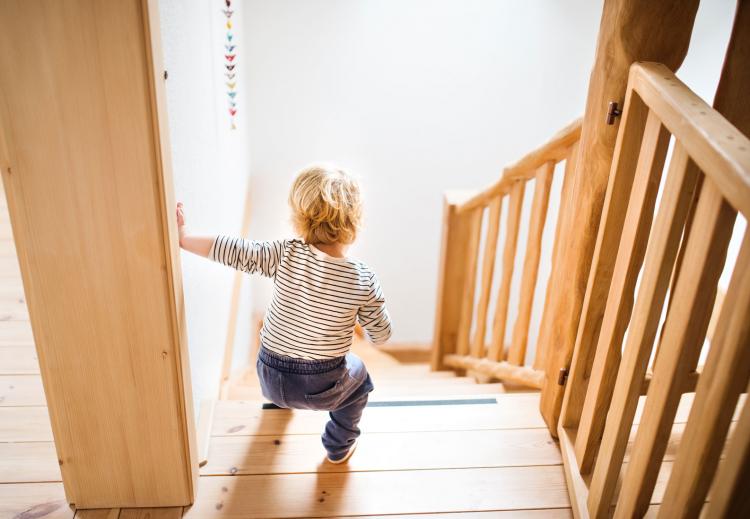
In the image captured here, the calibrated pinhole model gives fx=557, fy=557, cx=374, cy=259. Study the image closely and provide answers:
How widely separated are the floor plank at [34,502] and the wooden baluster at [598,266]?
1360 millimetres

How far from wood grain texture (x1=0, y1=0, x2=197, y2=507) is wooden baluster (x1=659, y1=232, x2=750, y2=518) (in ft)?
3.30

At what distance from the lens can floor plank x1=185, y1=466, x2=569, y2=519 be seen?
1.45 metres

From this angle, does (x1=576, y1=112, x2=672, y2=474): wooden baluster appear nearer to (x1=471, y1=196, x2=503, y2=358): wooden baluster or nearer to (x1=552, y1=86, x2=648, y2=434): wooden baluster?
(x1=552, y1=86, x2=648, y2=434): wooden baluster

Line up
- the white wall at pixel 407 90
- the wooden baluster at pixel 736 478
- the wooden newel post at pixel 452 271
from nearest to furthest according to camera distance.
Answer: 1. the wooden baluster at pixel 736 478
2. the wooden newel post at pixel 452 271
3. the white wall at pixel 407 90

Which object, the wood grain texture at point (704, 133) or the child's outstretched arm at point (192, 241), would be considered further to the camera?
the child's outstretched arm at point (192, 241)

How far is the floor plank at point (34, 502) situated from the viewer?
1.37m

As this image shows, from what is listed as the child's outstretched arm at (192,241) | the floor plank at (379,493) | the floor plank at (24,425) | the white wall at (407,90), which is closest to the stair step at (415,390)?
the floor plank at (379,493)

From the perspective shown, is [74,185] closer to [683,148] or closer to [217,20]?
[683,148]

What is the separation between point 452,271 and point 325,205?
173 cm

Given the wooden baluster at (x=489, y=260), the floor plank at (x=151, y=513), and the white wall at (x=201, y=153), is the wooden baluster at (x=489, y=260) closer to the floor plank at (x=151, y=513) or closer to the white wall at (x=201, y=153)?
the white wall at (x=201, y=153)

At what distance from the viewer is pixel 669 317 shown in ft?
3.45

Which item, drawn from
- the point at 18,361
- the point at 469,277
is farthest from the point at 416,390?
the point at 18,361

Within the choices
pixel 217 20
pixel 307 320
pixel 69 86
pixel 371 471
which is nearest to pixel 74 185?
pixel 69 86

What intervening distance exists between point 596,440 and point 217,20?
6.42ft
